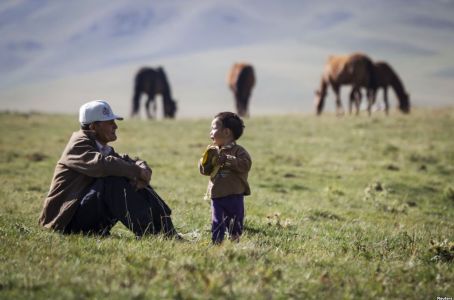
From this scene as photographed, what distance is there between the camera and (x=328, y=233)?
26.3ft

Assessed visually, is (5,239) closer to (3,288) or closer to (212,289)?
(3,288)

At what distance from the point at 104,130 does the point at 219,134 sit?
1.28m

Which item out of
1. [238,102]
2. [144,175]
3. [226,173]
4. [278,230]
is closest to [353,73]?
[238,102]

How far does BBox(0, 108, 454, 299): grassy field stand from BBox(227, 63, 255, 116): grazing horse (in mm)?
12279

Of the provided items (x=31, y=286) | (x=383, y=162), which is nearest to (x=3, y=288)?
(x=31, y=286)

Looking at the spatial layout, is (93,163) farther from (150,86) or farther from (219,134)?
(150,86)

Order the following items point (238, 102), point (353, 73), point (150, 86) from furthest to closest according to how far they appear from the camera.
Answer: point (150, 86), point (238, 102), point (353, 73)

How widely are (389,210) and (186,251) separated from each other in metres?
6.74

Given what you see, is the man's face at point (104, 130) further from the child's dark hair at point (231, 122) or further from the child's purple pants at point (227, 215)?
the child's purple pants at point (227, 215)

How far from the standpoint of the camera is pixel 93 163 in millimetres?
6586

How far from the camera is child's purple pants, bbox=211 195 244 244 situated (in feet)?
22.6

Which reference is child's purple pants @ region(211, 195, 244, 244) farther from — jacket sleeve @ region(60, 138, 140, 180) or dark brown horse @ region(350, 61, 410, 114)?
dark brown horse @ region(350, 61, 410, 114)

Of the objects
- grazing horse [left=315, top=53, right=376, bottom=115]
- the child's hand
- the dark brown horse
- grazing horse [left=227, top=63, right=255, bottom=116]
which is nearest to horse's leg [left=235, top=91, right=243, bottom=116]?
grazing horse [left=227, top=63, right=255, bottom=116]

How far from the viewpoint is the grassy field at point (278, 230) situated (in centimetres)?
482
